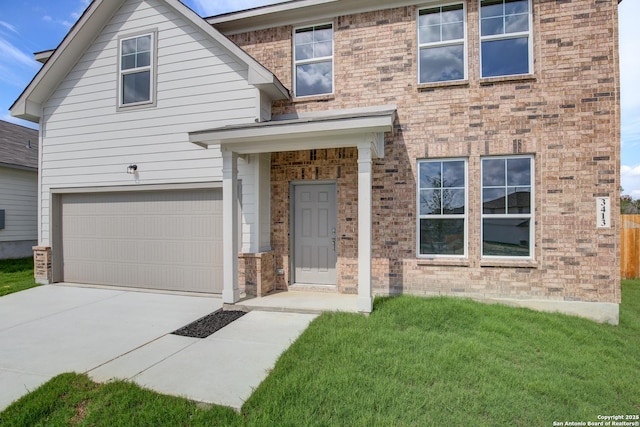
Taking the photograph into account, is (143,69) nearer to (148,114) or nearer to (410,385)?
(148,114)

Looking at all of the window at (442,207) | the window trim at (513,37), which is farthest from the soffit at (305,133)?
the window trim at (513,37)

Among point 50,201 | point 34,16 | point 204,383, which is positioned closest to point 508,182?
point 204,383

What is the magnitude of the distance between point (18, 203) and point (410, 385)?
14905mm

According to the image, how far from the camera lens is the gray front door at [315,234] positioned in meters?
6.92

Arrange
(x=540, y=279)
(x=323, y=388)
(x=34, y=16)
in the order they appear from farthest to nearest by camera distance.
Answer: (x=34, y=16) → (x=540, y=279) → (x=323, y=388)

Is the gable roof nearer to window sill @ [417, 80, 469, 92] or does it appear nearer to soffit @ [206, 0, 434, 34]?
soffit @ [206, 0, 434, 34]

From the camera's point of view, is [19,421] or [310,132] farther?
[310,132]

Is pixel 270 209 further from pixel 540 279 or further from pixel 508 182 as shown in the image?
pixel 540 279

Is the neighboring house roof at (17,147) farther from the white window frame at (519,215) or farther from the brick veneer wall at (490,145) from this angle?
the white window frame at (519,215)

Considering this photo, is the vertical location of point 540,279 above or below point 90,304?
above

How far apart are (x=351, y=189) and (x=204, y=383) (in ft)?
14.6

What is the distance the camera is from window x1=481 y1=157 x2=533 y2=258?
6082 millimetres

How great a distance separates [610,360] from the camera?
4125mm

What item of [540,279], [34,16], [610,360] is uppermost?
[34,16]
